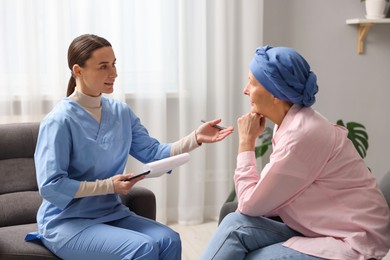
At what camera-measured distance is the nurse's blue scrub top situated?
8.01ft

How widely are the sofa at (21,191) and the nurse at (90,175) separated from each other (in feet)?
0.36

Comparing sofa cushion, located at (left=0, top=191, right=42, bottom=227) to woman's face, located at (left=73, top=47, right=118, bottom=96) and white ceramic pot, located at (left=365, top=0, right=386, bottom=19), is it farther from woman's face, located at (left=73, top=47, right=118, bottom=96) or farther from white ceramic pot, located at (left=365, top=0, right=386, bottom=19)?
white ceramic pot, located at (left=365, top=0, right=386, bottom=19)

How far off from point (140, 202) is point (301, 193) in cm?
81

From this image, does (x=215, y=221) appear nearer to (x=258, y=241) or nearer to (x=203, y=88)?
(x=203, y=88)

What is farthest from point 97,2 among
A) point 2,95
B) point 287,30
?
point 287,30

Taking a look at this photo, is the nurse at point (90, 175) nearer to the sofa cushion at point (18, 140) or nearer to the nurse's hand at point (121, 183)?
the nurse's hand at point (121, 183)

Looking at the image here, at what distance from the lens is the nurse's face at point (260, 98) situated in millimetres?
2275

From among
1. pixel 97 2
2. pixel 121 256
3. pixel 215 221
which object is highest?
pixel 97 2

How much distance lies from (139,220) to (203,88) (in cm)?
158

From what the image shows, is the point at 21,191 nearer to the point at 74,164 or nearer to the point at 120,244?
the point at 74,164

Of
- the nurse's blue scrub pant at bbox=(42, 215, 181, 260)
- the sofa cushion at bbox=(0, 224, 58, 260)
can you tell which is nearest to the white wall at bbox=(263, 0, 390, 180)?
the nurse's blue scrub pant at bbox=(42, 215, 181, 260)

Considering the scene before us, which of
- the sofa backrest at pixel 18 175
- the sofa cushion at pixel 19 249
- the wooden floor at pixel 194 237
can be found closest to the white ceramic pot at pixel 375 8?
the wooden floor at pixel 194 237

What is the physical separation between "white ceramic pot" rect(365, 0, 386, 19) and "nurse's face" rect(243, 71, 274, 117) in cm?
217

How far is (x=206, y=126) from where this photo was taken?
2.79 m
